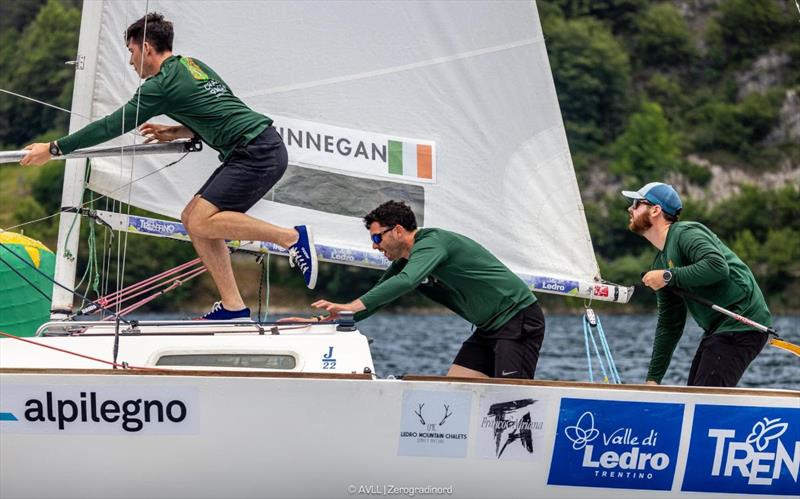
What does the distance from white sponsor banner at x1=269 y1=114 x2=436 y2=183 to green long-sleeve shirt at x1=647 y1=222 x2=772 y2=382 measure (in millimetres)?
2013

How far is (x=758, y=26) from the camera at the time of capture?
8806cm

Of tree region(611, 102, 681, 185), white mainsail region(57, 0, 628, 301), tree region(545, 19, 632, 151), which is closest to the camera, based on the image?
white mainsail region(57, 0, 628, 301)

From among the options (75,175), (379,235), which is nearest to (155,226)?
(75,175)

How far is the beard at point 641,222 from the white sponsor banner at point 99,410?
2.26 meters

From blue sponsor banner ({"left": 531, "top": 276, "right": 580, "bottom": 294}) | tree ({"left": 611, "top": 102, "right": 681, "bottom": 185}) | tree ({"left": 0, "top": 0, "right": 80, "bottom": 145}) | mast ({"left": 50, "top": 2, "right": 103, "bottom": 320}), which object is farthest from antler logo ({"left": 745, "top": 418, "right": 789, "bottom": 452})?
tree ({"left": 611, "top": 102, "right": 681, "bottom": 185})

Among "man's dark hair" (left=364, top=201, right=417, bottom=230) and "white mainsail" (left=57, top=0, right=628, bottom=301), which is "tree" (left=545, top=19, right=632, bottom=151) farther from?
"man's dark hair" (left=364, top=201, right=417, bottom=230)

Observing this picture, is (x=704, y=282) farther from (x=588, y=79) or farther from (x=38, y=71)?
(x=588, y=79)

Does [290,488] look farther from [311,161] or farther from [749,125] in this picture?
[749,125]

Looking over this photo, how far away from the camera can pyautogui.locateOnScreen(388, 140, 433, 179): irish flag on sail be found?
8.61 m

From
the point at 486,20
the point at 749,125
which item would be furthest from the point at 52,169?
the point at 486,20

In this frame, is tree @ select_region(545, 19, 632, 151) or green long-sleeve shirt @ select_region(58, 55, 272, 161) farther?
tree @ select_region(545, 19, 632, 151)

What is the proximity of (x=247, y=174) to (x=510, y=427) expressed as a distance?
1746 millimetres

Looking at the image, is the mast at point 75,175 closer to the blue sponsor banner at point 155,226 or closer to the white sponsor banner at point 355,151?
the blue sponsor banner at point 155,226

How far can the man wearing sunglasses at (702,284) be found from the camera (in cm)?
668
